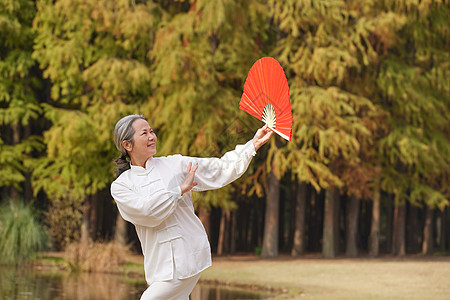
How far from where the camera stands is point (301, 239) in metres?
23.9

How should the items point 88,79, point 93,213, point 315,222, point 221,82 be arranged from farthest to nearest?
point 315,222 → point 93,213 → point 221,82 → point 88,79

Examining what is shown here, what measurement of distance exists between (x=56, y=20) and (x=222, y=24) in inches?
196

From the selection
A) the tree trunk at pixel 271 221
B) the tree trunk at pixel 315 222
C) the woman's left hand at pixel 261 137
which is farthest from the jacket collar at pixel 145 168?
the tree trunk at pixel 315 222

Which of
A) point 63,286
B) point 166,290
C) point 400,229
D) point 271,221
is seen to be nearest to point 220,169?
point 166,290

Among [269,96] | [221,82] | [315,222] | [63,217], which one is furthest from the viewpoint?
[315,222]

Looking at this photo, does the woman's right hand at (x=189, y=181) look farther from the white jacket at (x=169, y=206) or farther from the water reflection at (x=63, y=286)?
the water reflection at (x=63, y=286)

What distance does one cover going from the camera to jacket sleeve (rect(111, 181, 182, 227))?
162 inches

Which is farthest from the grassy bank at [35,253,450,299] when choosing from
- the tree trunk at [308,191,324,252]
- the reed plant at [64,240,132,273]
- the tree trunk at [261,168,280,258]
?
the tree trunk at [308,191,324,252]

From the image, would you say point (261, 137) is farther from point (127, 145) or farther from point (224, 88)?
point (224, 88)

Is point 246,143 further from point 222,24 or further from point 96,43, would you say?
point 96,43

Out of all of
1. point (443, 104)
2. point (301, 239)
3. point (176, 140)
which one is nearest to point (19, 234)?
point (176, 140)

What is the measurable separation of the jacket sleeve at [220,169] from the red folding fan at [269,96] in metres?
0.24

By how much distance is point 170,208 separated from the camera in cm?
413

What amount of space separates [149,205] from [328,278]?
11804mm
